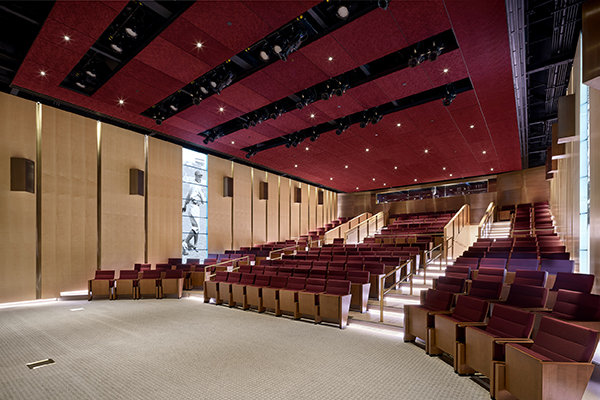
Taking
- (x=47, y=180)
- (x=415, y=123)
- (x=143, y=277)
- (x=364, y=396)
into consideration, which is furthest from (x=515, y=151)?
(x=47, y=180)

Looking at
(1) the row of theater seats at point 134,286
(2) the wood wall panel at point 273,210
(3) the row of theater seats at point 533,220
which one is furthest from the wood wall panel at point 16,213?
(3) the row of theater seats at point 533,220

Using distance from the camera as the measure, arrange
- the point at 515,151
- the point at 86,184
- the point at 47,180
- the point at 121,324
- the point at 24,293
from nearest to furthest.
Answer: the point at 121,324
the point at 24,293
the point at 47,180
the point at 86,184
the point at 515,151

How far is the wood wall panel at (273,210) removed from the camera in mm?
14737

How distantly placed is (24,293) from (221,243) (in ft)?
19.4

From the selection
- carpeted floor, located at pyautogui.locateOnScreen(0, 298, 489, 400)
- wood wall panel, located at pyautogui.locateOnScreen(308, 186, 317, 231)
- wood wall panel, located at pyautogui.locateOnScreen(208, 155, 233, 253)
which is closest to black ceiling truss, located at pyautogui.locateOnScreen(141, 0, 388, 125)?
carpeted floor, located at pyautogui.locateOnScreen(0, 298, 489, 400)

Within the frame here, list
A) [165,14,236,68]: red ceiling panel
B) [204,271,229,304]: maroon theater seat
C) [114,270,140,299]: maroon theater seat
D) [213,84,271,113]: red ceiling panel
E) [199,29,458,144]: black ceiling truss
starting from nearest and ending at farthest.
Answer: [165,14,236,68]: red ceiling panel < [199,29,458,144]: black ceiling truss < [213,84,271,113]: red ceiling panel < [204,271,229,304]: maroon theater seat < [114,270,140,299]: maroon theater seat

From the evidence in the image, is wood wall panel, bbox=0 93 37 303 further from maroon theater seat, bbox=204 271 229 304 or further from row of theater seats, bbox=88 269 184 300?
maroon theater seat, bbox=204 271 229 304

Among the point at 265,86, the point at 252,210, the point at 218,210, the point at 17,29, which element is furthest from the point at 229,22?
the point at 252,210

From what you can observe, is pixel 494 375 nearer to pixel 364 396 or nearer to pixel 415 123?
pixel 364 396

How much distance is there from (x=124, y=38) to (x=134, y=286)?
5661 millimetres

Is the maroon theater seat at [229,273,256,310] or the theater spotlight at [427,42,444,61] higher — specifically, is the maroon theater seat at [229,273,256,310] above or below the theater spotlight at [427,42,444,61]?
below

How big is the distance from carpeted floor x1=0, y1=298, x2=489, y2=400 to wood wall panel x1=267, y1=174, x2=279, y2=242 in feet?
29.6

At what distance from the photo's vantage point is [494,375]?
8.96 feet

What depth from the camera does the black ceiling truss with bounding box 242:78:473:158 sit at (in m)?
6.78
